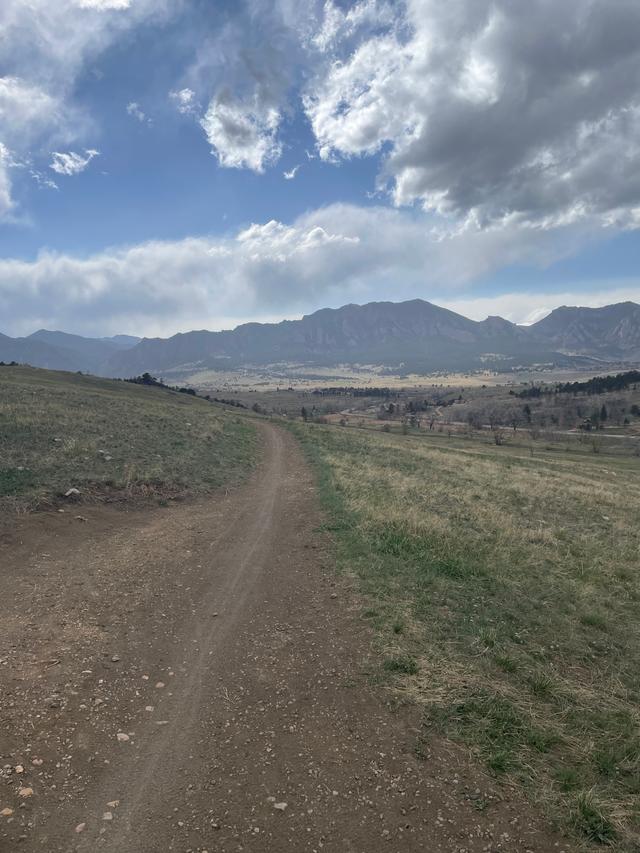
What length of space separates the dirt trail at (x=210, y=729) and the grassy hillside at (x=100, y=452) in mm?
6548

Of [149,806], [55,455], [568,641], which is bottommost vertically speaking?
[568,641]

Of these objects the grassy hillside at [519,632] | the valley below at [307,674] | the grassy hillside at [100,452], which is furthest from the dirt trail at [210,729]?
the grassy hillside at [100,452]

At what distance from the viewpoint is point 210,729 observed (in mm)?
7285

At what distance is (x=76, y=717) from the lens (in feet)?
24.1

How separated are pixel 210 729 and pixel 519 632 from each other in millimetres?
7268

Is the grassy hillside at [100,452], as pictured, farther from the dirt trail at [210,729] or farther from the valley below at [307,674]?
the dirt trail at [210,729]

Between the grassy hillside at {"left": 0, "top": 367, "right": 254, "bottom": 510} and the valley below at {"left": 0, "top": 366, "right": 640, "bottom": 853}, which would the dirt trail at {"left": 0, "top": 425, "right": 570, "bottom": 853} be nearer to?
the valley below at {"left": 0, "top": 366, "right": 640, "bottom": 853}

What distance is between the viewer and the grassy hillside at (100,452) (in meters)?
19.2

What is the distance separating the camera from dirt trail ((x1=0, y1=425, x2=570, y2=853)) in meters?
5.66

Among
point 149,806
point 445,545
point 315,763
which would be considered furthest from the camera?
point 445,545

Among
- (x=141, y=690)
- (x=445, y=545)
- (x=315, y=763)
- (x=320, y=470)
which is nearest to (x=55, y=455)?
(x=320, y=470)

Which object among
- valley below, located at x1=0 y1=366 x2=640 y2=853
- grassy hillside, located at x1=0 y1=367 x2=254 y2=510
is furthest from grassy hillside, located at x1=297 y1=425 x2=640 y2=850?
grassy hillside, located at x1=0 y1=367 x2=254 y2=510

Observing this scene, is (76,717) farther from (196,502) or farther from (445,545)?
(196,502)

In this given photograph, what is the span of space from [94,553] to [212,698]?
325 inches
